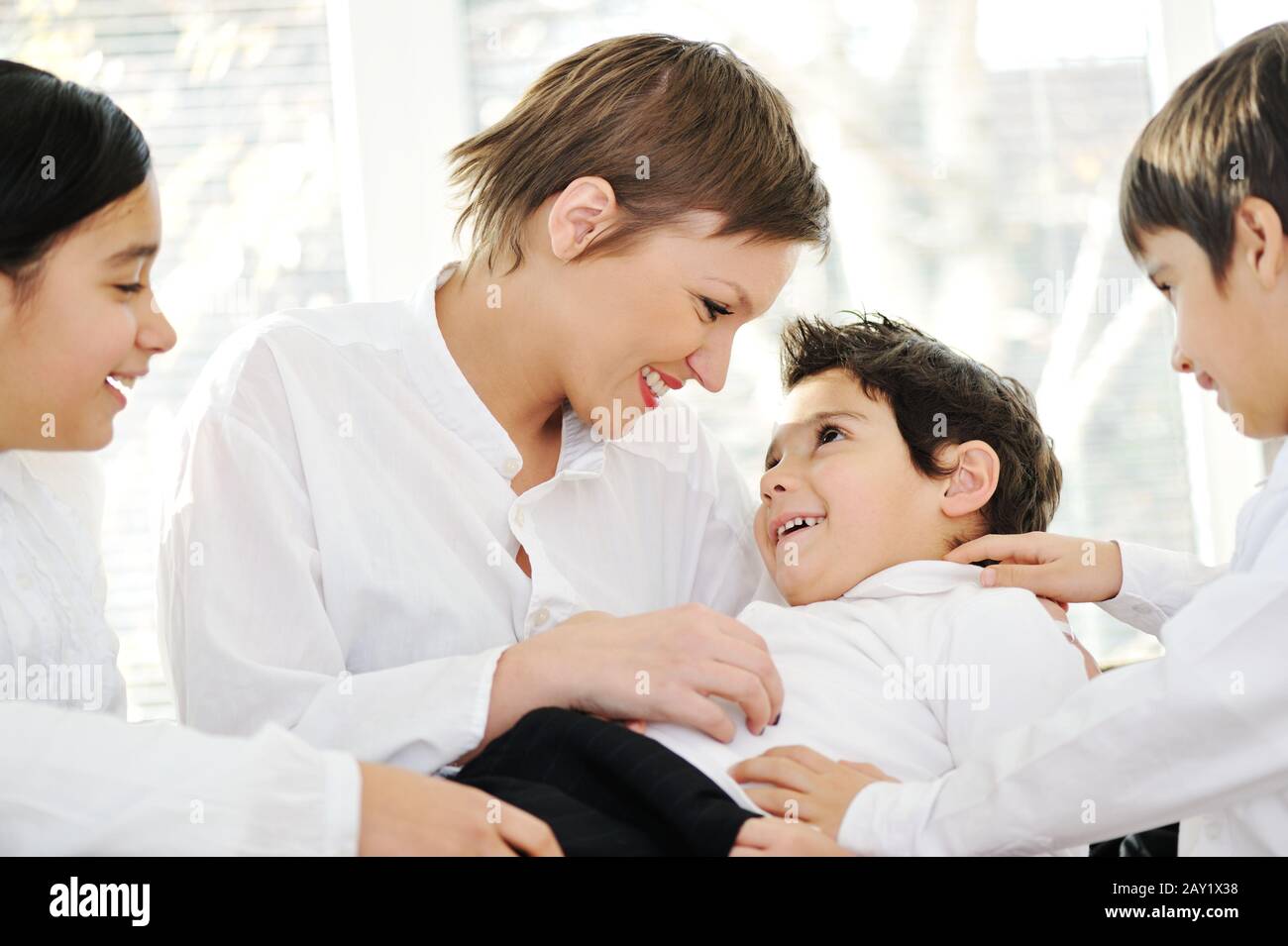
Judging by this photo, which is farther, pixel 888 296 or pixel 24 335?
pixel 888 296

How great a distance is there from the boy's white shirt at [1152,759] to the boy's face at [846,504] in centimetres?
45

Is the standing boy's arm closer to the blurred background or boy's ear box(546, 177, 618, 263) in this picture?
boy's ear box(546, 177, 618, 263)

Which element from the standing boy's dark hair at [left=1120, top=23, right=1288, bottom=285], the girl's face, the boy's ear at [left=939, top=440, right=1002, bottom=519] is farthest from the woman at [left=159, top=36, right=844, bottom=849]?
the standing boy's dark hair at [left=1120, top=23, right=1288, bottom=285]

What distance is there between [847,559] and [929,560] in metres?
0.10

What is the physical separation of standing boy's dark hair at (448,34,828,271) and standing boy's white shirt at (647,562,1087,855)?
0.49 metres

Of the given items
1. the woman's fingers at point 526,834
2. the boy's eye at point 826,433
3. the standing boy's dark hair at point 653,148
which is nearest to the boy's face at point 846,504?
the boy's eye at point 826,433

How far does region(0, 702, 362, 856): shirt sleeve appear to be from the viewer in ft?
2.92

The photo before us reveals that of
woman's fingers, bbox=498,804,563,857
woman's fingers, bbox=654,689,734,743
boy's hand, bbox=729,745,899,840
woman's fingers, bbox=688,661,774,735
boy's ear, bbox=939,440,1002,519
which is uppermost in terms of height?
boy's ear, bbox=939,440,1002,519

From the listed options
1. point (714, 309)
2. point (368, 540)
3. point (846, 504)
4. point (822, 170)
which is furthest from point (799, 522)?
point (822, 170)

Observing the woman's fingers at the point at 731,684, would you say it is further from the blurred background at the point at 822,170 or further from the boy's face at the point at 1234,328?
the blurred background at the point at 822,170

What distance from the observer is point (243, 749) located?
3.04 feet

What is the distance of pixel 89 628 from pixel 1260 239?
1.22m
